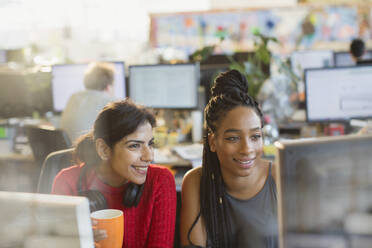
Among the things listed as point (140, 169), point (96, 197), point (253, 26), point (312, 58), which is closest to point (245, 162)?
point (140, 169)

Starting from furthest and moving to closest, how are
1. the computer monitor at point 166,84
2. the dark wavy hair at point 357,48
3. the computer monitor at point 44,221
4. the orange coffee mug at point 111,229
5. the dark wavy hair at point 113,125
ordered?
the dark wavy hair at point 357,48
the computer monitor at point 166,84
the dark wavy hair at point 113,125
the orange coffee mug at point 111,229
the computer monitor at point 44,221

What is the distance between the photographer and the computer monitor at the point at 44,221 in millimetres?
471

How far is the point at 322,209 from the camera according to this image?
0.51 metres

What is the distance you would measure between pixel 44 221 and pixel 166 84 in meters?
1.98

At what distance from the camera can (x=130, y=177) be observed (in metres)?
0.95

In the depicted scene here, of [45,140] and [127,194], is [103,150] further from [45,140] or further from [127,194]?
[45,140]

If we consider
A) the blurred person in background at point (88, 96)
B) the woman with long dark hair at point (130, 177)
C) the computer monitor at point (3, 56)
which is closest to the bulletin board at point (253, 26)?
the computer monitor at point (3, 56)


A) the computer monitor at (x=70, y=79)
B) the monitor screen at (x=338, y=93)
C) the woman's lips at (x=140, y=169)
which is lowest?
the woman's lips at (x=140, y=169)

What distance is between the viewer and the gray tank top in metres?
0.93

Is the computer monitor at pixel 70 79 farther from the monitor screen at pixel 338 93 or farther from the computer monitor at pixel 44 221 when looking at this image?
the computer monitor at pixel 44 221

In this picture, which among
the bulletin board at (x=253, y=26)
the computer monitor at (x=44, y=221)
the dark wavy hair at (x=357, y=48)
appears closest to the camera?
the computer monitor at (x=44, y=221)

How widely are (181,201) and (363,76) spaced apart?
4.83ft

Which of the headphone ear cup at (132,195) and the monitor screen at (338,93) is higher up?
the monitor screen at (338,93)

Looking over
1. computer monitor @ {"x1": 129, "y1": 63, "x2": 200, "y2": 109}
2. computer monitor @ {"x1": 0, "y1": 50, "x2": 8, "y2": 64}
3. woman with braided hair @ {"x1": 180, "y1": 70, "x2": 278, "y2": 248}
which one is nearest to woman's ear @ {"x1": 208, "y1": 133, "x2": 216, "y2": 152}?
woman with braided hair @ {"x1": 180, "y1": 70, "x2": 278, "y2": 248}
